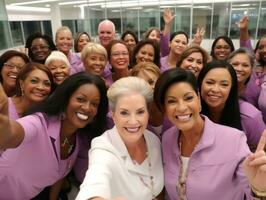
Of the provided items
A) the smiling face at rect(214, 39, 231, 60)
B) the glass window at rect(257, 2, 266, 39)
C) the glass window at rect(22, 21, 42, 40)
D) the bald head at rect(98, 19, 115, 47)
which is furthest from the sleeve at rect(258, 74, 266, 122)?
the glass window at rect(22, 21, 42, 40)

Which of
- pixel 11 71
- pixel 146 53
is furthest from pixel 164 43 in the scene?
pixel 11 71

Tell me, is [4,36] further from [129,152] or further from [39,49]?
[129,152]

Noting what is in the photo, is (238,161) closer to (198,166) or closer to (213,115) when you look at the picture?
(198,166)

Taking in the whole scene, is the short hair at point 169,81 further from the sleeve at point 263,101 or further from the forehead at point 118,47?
the forehead at point 118,47

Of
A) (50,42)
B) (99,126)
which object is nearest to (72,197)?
(99,126)

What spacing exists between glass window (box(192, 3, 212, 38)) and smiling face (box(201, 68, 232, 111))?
32.2 feet

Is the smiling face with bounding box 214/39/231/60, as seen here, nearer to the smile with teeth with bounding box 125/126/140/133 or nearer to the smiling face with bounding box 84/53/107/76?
the smiling face with bounding box 84/53/107/76

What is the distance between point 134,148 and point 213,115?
869 mm

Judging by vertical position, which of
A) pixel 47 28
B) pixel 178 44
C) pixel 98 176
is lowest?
pixel 98 176

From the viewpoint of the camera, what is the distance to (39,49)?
138 inches

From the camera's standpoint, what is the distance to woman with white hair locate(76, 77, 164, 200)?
1533 millimetres

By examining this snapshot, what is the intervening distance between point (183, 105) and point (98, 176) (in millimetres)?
642

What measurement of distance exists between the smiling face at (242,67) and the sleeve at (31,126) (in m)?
1.90

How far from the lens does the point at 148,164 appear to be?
5.50 ft
